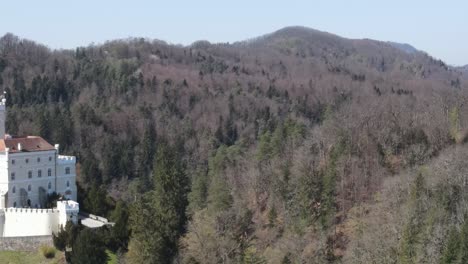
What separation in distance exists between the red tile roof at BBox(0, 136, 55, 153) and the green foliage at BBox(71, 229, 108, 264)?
31.4 feet

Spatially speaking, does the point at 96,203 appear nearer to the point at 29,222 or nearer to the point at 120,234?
the point at 29,222

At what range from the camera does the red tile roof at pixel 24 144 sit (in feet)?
162

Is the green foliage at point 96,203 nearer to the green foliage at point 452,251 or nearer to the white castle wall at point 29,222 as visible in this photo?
the white castle wall at point 29,222

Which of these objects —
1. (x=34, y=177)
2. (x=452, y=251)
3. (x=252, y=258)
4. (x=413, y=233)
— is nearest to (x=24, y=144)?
(x=34, y=177)

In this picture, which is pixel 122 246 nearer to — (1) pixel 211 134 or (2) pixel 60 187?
(2) pixel 60 187

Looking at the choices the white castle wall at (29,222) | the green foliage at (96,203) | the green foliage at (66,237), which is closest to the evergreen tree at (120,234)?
the green foliage at (66,237)

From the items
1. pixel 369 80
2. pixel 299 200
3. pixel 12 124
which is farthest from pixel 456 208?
pixel 369 80

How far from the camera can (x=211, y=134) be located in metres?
93.2

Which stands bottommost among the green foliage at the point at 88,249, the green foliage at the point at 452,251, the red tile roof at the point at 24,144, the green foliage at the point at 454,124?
the green foliage at the point at 88,249

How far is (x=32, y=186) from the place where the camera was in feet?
164

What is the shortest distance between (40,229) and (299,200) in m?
15.8

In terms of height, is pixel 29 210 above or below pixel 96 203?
above

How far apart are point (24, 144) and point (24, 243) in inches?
303

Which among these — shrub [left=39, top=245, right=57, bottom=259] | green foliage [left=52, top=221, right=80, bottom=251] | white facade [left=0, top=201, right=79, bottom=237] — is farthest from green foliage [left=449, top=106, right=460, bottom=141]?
shrub [left=39, top=245, right=57, bottom=259]
